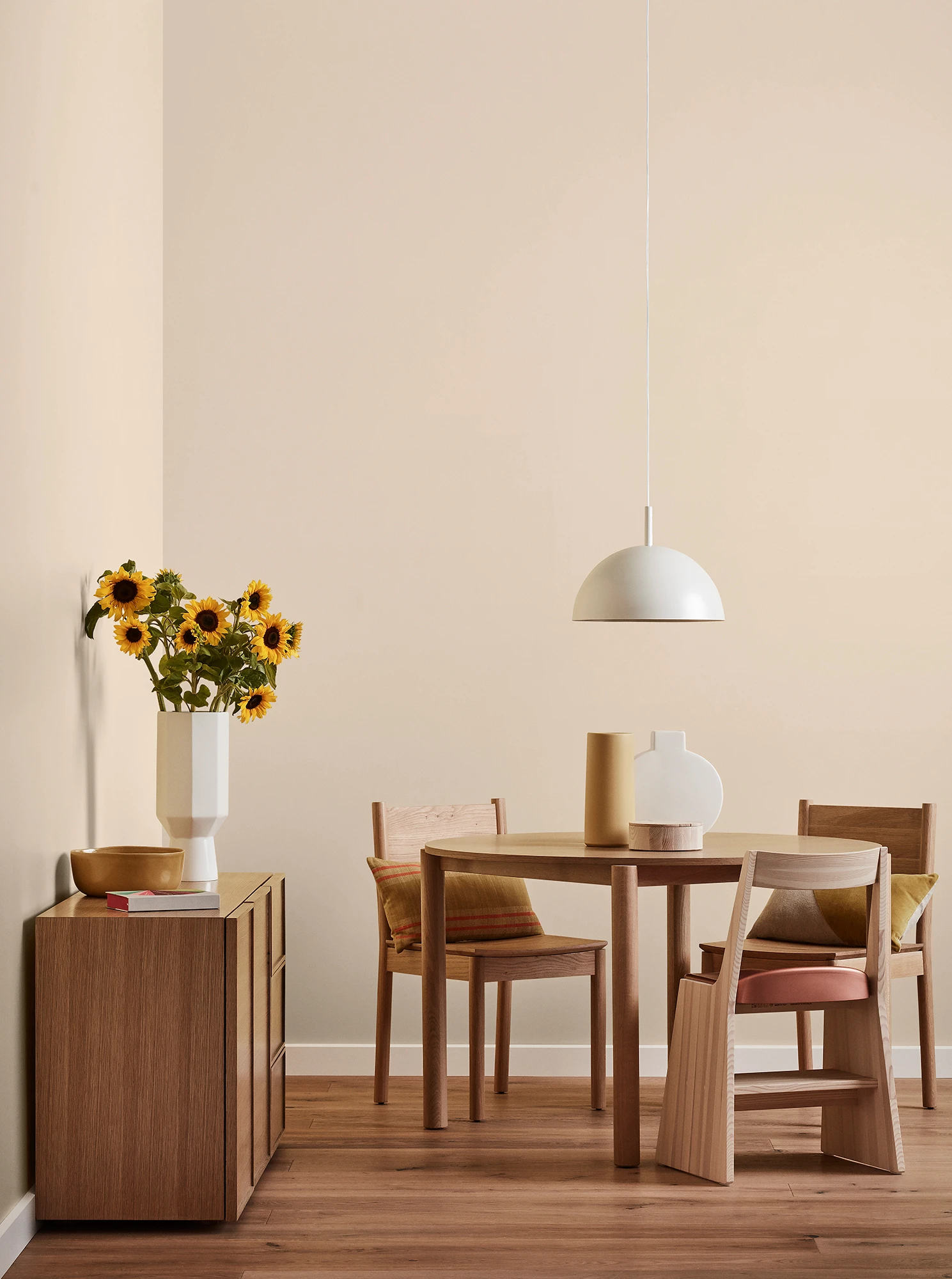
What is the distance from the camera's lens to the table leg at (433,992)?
3.39 m

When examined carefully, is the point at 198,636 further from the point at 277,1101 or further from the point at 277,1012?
the point at 277,1101

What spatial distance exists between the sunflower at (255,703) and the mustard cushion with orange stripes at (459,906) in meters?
0.67

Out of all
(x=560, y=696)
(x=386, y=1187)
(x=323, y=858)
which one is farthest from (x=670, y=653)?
(x=386, y=1187)

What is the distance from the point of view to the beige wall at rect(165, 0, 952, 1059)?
4.14m

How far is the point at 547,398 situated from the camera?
13.8 ft

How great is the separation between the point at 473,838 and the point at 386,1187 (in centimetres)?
96

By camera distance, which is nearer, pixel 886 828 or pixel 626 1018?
pixel 626 1018

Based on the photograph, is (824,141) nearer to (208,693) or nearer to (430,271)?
(430,271)

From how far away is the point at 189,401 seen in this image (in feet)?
13.7

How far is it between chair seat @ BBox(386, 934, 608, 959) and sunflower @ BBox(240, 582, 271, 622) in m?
1.00

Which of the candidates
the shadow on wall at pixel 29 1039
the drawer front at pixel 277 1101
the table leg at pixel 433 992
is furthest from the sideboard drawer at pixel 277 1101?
the shadow on wall at pixel 29 1039

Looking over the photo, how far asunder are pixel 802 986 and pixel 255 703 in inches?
55.1

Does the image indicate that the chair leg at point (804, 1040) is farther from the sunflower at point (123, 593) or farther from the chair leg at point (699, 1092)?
the sunflower at point (123, 593)

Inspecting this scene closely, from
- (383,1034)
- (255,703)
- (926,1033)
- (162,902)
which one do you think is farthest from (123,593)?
(926,1033)
